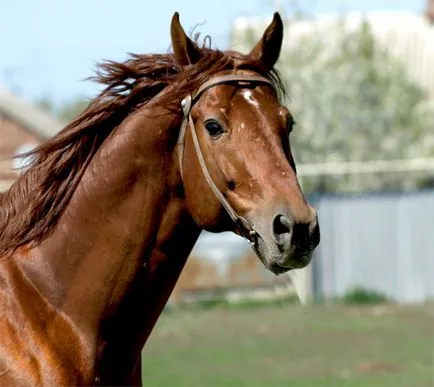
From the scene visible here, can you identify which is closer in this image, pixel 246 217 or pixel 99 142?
pixel 246 217

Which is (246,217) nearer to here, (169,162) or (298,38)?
(169,162)

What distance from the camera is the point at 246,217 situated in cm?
503

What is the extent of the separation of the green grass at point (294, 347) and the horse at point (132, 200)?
29.9 ft

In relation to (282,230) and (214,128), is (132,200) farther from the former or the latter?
(282,230)

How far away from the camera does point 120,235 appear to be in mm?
5266

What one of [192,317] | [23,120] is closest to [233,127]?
[192,317]

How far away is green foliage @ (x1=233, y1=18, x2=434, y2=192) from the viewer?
123 ft

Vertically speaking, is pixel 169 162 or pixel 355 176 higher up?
pixel 169 162

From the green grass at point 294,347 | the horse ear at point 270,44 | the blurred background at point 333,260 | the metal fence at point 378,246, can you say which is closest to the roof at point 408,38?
the blurred background at point 333,260

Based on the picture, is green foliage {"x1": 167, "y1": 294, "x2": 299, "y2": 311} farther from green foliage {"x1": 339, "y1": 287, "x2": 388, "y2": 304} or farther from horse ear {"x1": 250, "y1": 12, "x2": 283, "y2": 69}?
horse ear {"x1": 250, "y1": 12, "x2": 283, "y2": 69}

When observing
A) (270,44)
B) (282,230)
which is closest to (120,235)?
(282,230)

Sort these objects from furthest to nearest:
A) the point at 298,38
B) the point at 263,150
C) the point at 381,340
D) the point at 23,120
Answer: the point at 23,120
the point at 298,38
the point at 381,340
the point at 263,150

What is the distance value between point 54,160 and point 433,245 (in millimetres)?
20846

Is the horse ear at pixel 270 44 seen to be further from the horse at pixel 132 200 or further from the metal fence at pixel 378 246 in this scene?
the metal fence at pixel 378 246
